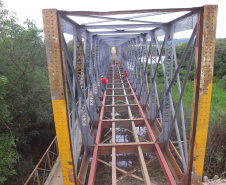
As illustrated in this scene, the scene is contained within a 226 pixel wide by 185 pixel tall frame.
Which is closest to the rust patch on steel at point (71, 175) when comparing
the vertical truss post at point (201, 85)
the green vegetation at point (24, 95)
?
the vertical truss post at point (201, 85)

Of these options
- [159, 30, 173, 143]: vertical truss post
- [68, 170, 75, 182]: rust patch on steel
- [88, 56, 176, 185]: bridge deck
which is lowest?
[88, 56, 176, 185]: bridge deck

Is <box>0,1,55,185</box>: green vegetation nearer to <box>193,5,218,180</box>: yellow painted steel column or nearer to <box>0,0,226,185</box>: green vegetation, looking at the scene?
<box>0,0,226,185</box>: green vegetation

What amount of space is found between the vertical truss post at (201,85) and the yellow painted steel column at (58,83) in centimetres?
252

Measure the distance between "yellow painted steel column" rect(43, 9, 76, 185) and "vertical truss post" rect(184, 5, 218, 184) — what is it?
2515 mm

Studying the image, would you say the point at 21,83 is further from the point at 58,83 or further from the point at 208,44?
the point at 208,44

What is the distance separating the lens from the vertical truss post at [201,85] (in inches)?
125

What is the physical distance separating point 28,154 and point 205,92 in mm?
13266

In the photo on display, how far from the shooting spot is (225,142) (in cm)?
1005

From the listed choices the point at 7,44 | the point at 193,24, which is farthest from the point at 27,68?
the point at 193,24

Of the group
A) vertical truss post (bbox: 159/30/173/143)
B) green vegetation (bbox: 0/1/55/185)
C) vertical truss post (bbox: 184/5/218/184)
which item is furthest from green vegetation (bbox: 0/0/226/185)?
vertical truss post (bbox: 184/5/218/184)

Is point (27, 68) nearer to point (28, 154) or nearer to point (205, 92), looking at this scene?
point (28, 154)

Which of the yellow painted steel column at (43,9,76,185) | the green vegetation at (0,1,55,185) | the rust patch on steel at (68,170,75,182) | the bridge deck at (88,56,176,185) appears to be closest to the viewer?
the yellow painted steel column at (43,9,76,185)

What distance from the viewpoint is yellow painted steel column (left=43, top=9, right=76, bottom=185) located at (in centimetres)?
311

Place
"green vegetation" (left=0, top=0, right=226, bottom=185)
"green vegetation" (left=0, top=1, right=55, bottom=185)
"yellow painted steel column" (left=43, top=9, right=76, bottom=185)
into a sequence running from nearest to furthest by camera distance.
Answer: "yellow painted steel column" (left=43, top=9, right=76, bottom=185) → "green vegetation" (left=0, top=0, right=226, bottom=185) → "green vegetation" (left=0, top=1, right=55, bottom=185)
